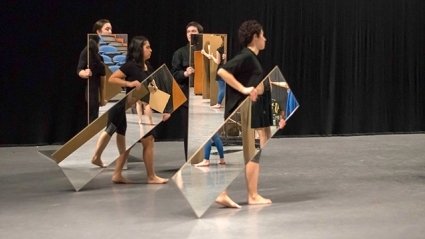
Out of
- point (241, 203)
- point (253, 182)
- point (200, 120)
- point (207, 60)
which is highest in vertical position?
point (207, 60)

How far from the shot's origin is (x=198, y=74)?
614 cm

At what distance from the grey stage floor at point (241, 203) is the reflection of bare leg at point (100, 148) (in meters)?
0.23

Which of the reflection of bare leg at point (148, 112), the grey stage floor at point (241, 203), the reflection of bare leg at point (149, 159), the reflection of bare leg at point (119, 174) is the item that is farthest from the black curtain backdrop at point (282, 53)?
the reflection of bare leg at point (148, 112)

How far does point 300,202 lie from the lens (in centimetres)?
533

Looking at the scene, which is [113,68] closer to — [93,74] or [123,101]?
[93,74]

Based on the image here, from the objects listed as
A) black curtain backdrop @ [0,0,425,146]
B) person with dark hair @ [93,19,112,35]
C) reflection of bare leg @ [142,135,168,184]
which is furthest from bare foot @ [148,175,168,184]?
black curtain backdrop @ [0,0,425,146]

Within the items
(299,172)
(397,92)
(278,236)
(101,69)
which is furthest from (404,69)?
(278,236)

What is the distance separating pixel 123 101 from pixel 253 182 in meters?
1.39

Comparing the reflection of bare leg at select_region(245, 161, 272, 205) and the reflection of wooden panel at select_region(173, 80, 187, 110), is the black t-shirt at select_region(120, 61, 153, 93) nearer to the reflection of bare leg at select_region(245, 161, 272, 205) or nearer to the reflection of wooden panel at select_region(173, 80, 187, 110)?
the reflection of wooden panel at select_region(173, 80, 187, 110)

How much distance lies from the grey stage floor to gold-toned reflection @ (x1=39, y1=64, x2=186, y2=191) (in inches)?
7.2

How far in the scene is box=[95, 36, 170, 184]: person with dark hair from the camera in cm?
587

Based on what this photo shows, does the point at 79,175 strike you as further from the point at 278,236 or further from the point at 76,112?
the point at 76,112

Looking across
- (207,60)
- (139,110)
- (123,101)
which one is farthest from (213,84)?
(123,101)

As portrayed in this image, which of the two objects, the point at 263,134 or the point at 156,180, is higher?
the point at 263,134
